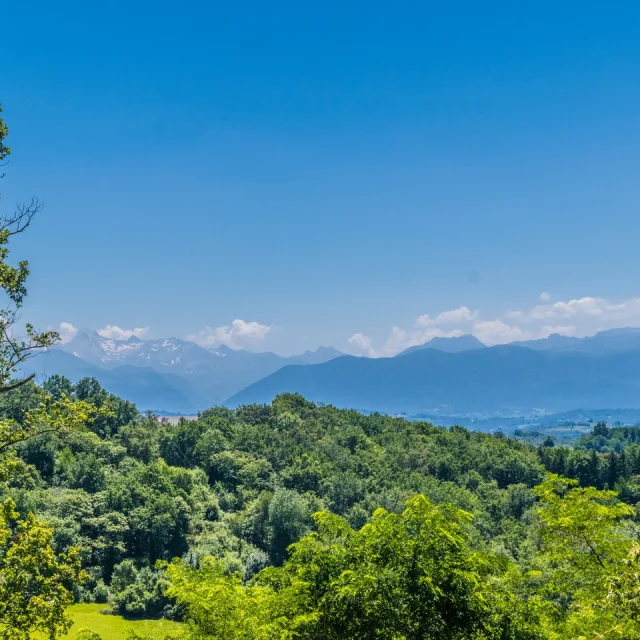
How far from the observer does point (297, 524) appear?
63.1 meters

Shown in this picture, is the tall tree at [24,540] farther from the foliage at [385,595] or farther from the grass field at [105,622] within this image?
the grass field at [105,622]

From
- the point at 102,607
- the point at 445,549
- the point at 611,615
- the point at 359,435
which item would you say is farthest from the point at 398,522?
the point at 359,435

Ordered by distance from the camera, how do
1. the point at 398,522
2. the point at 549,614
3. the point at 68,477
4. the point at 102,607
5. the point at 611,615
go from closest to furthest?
the point at 611,615, the point at 398,522, the point at 549,614, the point at 102,607, the point at 68,477

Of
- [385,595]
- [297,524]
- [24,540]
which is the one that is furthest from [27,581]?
[297,524]

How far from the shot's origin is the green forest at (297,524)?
418 inches

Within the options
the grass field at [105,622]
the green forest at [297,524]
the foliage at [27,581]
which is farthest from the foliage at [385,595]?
the grass field at [105,622]

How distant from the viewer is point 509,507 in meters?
76.1

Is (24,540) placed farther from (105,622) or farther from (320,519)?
(105,622)

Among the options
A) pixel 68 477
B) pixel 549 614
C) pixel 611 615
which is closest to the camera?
pixel 611 615

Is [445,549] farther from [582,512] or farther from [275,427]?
[275,427]

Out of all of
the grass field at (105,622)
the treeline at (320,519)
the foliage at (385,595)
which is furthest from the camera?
the grass field at (105,622)

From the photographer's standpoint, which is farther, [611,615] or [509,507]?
[509,507]

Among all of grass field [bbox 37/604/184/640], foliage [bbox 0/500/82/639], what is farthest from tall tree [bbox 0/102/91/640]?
A: grass field [bbox 37/604/184/640]

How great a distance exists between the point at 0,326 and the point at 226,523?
2421 inches
